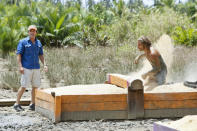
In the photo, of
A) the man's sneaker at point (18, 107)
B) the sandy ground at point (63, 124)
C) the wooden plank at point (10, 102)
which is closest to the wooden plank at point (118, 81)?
the sandy ground at point (63, 124)

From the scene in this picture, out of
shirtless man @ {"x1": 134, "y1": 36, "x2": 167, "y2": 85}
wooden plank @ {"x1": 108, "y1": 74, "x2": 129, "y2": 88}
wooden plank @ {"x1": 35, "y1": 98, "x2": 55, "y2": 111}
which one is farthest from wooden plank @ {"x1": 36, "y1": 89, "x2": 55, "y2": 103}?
shirtless man @ {"x1": 134, "y1": 36, "x2": 167, "y2": 85}

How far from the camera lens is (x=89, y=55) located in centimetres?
1590

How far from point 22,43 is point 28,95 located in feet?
7.04

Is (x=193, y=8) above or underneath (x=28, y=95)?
above

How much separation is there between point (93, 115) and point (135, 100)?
2.34 feet

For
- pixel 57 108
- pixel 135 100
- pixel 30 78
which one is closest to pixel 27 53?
pixel 30 78

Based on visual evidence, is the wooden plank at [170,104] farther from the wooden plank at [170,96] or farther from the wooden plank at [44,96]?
the wooden plank at [44,96]

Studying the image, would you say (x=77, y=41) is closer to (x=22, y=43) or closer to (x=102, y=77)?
(x=102, y=77)

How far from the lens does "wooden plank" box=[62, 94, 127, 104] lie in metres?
6.63

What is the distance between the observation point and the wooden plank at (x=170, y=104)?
6.88 meters

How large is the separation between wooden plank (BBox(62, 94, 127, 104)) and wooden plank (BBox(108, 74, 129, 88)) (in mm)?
566

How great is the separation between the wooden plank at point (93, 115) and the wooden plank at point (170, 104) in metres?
0.43

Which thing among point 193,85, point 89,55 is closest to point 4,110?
point 193,85

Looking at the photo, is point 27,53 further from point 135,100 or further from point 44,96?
point 135,100
